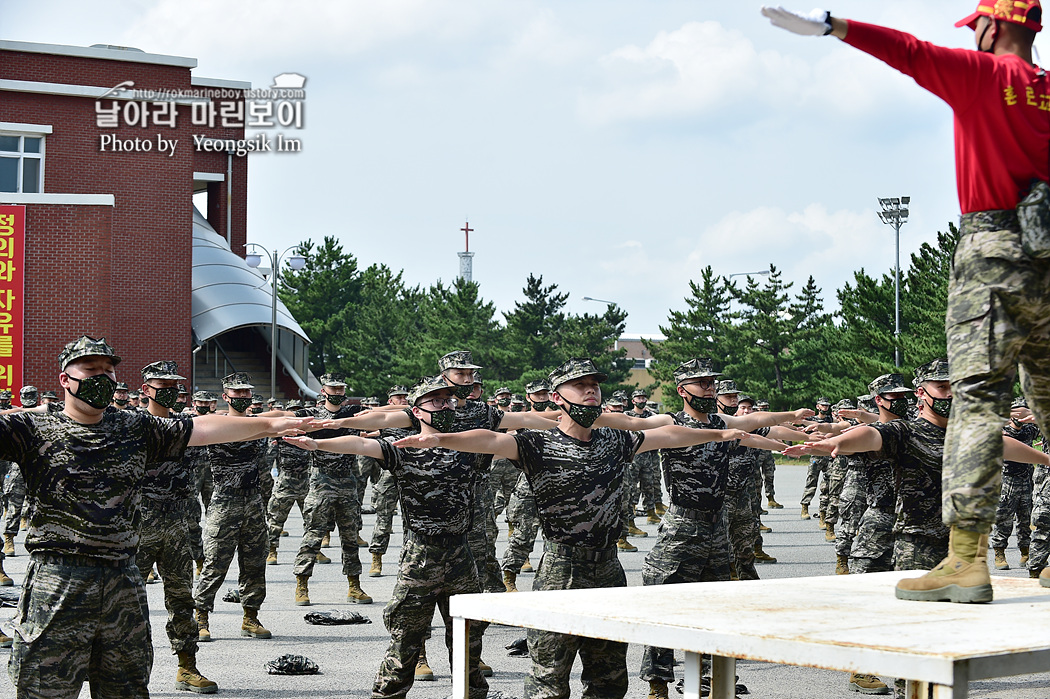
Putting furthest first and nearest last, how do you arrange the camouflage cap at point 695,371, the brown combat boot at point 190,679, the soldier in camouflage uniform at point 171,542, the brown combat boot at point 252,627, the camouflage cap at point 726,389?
the camouflage cap at point 726,389 < the brown combat boot at point 252,627 < the camouflage cap at point 695,371 < the soldier in camouflage uniform at point 171,542 < the brown combat boot at point 190,679

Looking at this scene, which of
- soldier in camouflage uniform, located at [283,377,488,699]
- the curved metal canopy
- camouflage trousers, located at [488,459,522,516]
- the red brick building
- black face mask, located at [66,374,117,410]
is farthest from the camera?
the curved metal canopy

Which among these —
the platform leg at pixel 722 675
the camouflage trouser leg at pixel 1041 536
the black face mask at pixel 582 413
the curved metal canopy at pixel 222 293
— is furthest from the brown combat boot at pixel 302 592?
the curved metal canopy at pixel 222 293

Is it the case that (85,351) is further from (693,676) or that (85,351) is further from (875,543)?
(875,543)

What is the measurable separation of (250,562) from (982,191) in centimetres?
867

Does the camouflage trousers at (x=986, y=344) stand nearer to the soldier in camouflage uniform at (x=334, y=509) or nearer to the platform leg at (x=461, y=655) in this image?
the platform leg at (x=461, y=655)

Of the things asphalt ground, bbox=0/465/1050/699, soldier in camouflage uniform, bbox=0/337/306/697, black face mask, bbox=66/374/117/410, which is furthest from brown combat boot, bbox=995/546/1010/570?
black face mask, bbox=66/374/117/410

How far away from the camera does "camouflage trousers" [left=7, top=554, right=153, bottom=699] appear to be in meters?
5.61

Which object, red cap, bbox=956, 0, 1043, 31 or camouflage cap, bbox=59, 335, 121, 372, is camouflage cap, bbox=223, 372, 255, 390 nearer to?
camouflage cap, bbox=59, 335, 121, 372

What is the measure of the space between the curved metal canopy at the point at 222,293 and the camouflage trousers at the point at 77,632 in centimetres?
3881

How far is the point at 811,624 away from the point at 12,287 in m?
35.9

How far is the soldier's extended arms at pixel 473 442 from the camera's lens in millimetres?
6824

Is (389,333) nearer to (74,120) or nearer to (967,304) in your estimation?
(74,120)

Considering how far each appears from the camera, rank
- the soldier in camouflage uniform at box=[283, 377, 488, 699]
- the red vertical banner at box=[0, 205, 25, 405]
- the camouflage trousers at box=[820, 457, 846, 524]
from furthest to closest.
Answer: the red vertical banner at box=[0, 205, 25, 405], the camouflage trousers at box=[820, 457, 846, 524], the soldier in camouflage uniform at box=[283, 377, 488, 699]

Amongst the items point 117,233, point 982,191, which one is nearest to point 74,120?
point 117,233
